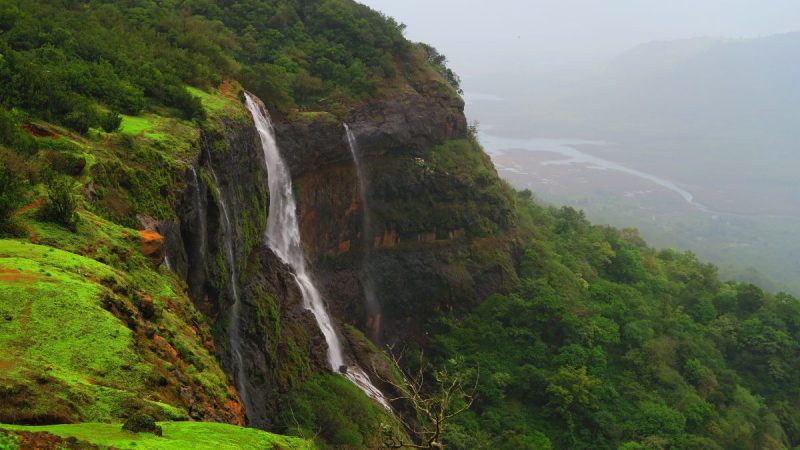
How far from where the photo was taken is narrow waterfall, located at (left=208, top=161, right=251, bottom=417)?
16.7m

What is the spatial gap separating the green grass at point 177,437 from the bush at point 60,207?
15.2ft

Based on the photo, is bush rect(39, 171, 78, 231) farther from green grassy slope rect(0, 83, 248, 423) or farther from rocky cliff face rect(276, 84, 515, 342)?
rocky cliff face rect(276, 84, 515, 342)

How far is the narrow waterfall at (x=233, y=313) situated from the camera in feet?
54.8

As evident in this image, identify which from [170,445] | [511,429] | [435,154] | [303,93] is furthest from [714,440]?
[170,445]

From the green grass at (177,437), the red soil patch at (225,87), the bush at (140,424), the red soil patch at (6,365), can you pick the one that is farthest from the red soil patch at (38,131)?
the red soil patch at (225,87)

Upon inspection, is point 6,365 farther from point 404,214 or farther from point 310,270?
point 404,214

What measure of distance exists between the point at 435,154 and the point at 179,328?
25.5 metres

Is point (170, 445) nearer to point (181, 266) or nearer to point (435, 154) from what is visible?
point (181, 266)

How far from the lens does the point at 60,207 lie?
925 cm

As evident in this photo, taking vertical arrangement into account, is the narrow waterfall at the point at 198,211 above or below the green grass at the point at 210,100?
below

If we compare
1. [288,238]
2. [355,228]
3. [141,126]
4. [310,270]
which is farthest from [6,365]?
[355,228]

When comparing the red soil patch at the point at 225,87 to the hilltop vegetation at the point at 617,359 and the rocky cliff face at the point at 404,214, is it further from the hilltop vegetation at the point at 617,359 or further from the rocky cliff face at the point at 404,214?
the hilltop vegetation at the point at 617,359

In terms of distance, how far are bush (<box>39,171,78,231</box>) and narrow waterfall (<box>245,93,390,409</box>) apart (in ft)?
44.2

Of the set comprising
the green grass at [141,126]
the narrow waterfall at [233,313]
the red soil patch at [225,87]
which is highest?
the red soil patch at [225,87]
